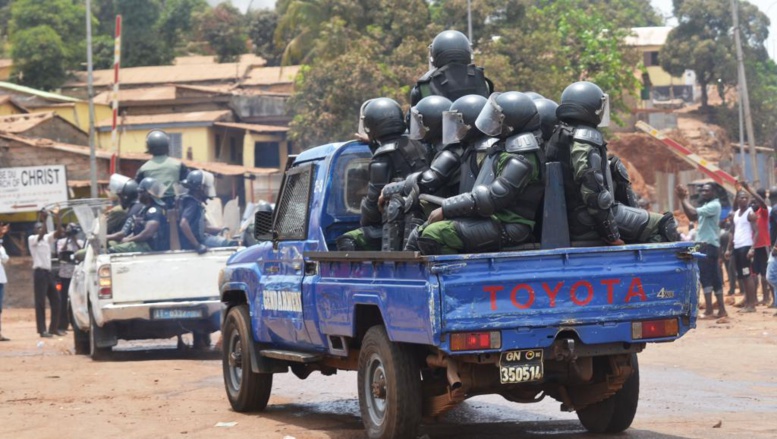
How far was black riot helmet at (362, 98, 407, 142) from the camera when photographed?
8.70 meters

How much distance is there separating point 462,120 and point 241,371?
3.27 m

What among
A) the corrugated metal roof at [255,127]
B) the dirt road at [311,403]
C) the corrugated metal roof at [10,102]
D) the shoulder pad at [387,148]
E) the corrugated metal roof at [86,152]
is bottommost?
the dirt road at [311,403]

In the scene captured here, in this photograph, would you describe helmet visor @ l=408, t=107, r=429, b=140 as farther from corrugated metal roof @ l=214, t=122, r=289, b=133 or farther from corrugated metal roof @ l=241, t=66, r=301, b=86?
corrugated metal roof @ l=241, t=66, r=301, b=86

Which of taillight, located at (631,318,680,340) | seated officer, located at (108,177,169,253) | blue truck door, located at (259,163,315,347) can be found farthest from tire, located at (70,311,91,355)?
taillight, located at (631,318,680,340)

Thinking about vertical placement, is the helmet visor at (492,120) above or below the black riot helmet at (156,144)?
below

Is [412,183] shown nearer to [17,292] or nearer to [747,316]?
[747,316]

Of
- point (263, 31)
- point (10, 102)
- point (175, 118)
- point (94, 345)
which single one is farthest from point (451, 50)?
point (263, 31)

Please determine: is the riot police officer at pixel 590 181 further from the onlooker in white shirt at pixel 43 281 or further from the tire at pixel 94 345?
the onlooker in white shirt at pixel 43 281

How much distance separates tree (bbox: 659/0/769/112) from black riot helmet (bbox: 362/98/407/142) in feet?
171

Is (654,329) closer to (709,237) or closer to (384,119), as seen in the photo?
(384,119)

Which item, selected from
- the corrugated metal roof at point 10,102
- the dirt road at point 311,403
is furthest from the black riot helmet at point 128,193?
the corrugated metal roof at point 10,102

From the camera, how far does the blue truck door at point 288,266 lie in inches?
352

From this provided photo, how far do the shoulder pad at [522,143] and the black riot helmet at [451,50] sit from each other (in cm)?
237

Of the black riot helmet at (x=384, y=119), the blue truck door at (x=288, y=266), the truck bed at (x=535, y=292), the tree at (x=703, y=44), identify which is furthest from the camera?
the tree at (x=703, y=44)
